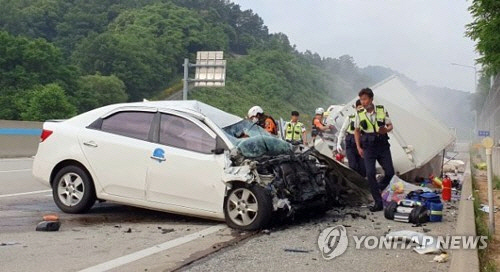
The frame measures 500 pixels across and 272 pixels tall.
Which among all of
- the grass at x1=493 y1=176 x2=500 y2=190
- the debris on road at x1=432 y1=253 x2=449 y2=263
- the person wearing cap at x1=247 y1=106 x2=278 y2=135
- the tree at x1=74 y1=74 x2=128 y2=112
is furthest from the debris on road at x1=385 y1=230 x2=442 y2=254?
the tree at x1=74 y1=74 x2=128 y2=112

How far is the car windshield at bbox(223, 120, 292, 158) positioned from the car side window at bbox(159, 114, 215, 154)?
0.31m

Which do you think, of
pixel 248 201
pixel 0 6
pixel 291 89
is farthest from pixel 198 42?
pixel 248 201

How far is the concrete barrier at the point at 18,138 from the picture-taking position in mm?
20969

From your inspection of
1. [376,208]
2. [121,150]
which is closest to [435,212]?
[376,208]

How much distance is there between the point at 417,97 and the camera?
13.0m

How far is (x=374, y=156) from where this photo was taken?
8398 mm

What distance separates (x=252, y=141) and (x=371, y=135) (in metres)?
2.00

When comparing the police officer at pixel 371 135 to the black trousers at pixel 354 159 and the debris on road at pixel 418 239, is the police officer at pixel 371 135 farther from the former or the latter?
the debris on road at pixel 418 239

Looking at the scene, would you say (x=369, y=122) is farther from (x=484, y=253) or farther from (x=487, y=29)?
(x=487, y=29)

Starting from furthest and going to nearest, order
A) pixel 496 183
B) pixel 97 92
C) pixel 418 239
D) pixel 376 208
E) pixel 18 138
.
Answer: pixel 97 92 < pixel 18 138 < pixel 496 183 < pixel 376 208 < pixel 418 239

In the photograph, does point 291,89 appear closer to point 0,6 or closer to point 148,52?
point 148,52

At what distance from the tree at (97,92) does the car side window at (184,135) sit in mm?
71812

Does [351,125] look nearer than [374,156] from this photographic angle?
No

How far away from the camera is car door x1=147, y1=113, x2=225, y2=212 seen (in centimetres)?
692
